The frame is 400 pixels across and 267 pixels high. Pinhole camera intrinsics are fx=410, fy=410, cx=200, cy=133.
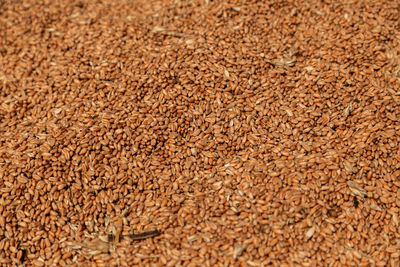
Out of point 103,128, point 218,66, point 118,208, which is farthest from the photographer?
point 218,66

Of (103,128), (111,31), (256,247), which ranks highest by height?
(111,31)

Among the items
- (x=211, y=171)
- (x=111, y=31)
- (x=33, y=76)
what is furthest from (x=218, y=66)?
(x=33, y=76)

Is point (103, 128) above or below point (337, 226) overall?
above

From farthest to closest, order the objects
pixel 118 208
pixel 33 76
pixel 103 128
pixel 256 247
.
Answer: pixel 33 76
pixel 103 128
pixel 118 208
pixel 256 247

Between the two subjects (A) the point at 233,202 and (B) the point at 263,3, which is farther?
(B) the point at 263,3

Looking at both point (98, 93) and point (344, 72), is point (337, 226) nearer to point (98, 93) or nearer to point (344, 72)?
point (344, 72)

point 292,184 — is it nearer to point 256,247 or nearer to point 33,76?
point 256,247
